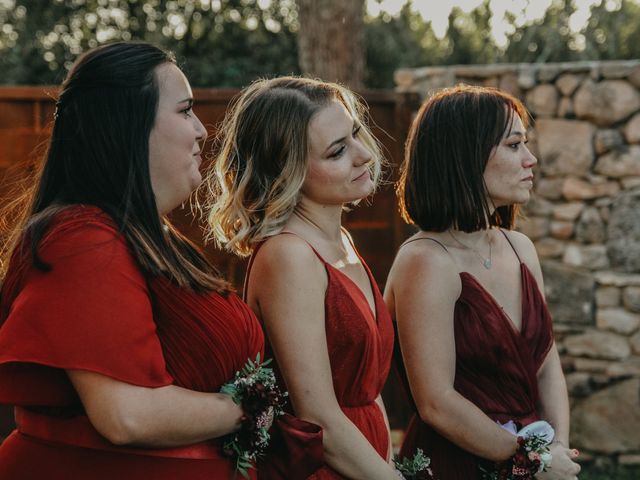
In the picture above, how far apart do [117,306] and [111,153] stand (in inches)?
16.3

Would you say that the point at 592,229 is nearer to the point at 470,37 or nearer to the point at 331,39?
the point at 331,39

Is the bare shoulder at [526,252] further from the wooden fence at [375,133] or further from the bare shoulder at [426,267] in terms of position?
the wooden fence at [375,133]

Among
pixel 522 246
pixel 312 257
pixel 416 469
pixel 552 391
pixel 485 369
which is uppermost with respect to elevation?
pixel 312 257

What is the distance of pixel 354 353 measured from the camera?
264 cm

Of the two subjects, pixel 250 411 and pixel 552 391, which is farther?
pixel 552 391

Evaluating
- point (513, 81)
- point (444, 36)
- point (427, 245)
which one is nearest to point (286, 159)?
point (427, 245)

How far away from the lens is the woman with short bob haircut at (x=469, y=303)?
292 centimetres

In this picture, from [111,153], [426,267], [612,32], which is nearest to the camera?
[111,153]

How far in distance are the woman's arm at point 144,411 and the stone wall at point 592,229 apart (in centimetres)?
436

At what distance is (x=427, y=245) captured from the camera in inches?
121

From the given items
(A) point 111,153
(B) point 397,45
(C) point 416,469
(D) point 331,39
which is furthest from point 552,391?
(B) point 397,45

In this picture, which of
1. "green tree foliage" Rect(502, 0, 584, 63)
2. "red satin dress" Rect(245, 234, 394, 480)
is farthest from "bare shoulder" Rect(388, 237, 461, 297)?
"green tree foliage" Rect(502, 0, 584, 63)

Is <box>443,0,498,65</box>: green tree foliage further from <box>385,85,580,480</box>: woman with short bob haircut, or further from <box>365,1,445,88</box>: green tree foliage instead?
<box>385,85,580,480</box>: woman with short bob haircut

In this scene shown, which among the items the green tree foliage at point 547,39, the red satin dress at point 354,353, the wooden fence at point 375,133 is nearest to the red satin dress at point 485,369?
the red satin dress at point 354,353
